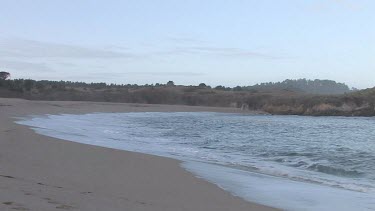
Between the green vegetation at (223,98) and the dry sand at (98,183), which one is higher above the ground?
the green vegetation at (223,98)

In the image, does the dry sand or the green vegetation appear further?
the green vegetation

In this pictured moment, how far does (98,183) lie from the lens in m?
9.08

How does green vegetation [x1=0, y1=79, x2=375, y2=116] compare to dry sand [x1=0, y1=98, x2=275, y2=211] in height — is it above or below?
above

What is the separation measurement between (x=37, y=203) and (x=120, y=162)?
6.23 meters

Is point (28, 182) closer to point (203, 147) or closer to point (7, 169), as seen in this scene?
point (7, 169)

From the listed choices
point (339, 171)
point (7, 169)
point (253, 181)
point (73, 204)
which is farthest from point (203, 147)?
point (73, 204)

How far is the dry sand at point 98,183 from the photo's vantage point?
6828mm

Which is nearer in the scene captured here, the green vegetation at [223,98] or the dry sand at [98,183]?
the dry sand at [98,183]

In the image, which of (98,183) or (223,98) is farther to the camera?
(223,98)

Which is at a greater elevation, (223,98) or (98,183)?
(223,98)

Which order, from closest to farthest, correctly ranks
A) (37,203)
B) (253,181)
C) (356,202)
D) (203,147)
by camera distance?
1. (37,203)
2. (356,202)
3. (253,181)
4. (203,147)

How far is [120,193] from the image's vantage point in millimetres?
8227

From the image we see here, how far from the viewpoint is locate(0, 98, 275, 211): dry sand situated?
269 inches

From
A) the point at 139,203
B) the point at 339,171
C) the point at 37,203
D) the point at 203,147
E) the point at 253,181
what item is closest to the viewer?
the point at 37,203
